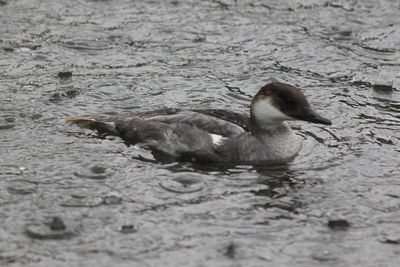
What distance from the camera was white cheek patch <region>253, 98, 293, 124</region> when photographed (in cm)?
917

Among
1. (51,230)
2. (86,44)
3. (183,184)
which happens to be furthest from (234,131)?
(86,44)

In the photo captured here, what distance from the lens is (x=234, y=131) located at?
9125 millimetres

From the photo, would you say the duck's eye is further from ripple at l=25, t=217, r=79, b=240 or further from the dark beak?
ripple at l=25, t=217, r=79, b=240

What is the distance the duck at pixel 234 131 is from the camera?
9.02 meters

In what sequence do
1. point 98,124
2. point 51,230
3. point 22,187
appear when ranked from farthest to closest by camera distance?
point 98,124
point 22,187
point 51,230

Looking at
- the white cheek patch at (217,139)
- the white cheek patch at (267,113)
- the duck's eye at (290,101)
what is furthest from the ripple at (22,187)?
the duck's eye at (290,101)

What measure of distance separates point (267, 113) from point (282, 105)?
205 millimetres

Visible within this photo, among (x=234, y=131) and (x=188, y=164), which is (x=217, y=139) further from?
(x=188, y=164)

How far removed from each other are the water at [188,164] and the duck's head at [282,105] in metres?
0.50

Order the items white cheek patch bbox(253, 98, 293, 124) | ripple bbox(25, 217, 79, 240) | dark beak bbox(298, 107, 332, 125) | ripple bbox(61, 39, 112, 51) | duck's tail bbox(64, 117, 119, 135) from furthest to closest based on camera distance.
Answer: ripple bbox(61, 39, 112, 51)
duck's tail bbox(64, 117, 119, 135)
white cheek patch bbox(253, 98, 293, 124)
dark beak bbox(298, 107, 332, 125)
ripple bbox(25, 217, 79, 240)

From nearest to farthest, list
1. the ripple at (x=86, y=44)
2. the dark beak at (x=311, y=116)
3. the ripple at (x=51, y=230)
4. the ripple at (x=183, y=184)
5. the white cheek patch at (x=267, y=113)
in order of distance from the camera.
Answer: the ripple at (x=51, y=230) → the ripple at (x=183, y=184) → the dark beak at (x=311, y=116) → the white cheek patch at (x=267, y=113) → the ripple at (x=86, y=44)

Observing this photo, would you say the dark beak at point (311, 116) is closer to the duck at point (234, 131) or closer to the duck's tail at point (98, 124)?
the duck at point (234, 131)

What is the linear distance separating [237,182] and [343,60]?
4.45 meters

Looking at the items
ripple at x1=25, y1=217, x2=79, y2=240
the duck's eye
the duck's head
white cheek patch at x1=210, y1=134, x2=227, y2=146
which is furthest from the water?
the duck's eye
